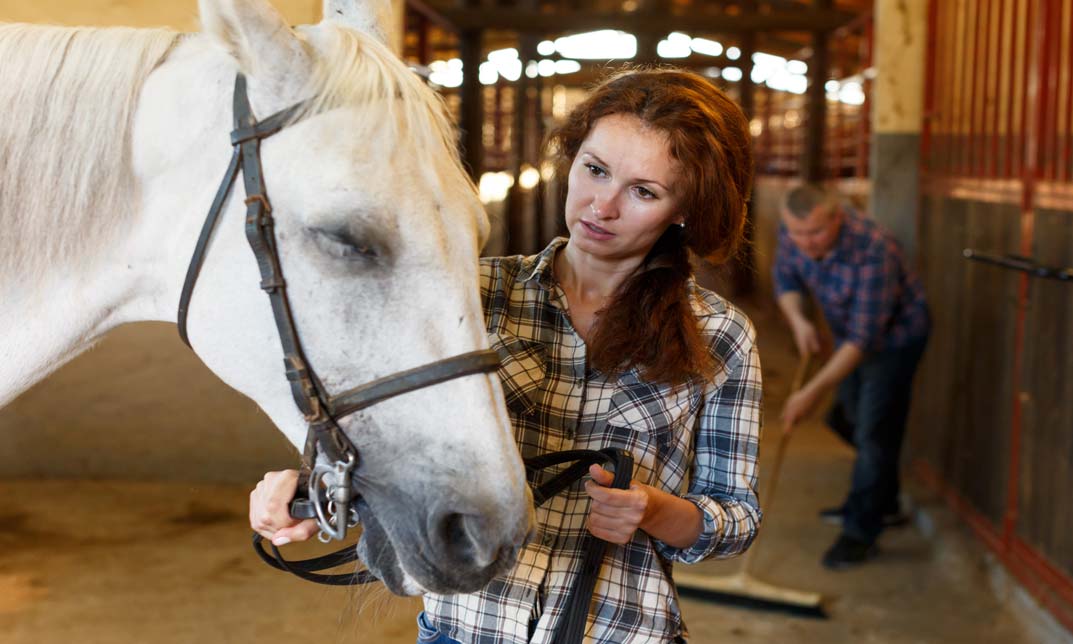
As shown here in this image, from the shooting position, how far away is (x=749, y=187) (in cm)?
146

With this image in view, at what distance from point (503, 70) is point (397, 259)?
1020cm

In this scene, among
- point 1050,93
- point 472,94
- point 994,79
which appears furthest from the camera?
point 472,94

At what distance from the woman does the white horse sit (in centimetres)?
20

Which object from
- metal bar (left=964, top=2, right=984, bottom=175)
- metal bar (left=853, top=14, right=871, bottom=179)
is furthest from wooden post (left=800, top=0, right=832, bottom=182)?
metal bar (left=964, top=2, right=984, bottom=175)

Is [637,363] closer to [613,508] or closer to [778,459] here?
[613,508]

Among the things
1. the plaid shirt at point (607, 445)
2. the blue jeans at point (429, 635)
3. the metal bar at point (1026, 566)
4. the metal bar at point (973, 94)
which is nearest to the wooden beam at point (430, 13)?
the metal bar at point (973, 94)

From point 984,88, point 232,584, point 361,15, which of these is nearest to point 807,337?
point 984,88

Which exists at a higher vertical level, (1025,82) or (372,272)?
(1025,82)

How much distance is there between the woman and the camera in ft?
4.25

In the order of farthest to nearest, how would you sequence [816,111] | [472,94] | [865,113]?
[816,111]
[472,94]
[865,113]

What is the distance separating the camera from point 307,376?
3.74ft

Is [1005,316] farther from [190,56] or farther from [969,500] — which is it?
[190,56]

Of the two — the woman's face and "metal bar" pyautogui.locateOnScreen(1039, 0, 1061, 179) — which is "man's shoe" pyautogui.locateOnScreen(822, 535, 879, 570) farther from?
the woman's face

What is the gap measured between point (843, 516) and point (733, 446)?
3082 mm
